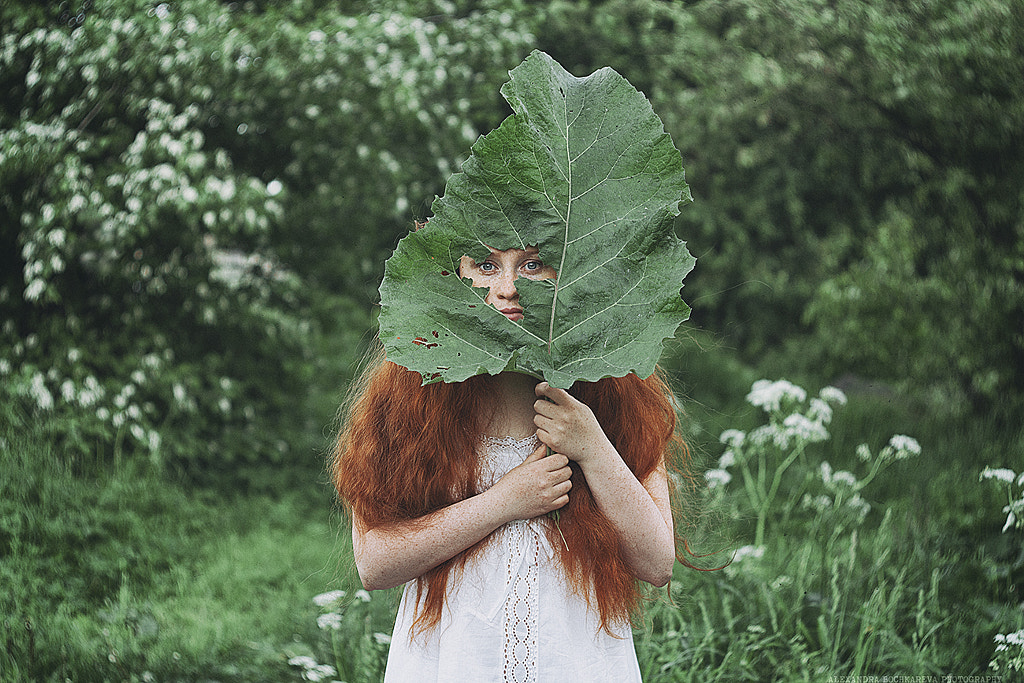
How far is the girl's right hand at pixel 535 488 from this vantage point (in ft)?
4.79

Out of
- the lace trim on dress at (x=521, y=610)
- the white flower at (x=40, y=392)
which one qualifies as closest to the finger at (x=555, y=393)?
the lace trim on dress at (x=521, y=610)

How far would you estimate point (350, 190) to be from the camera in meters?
4.86

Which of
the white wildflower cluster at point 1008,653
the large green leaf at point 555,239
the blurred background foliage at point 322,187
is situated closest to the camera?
the large green leaf at point 555,239

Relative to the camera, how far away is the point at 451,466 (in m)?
1.58

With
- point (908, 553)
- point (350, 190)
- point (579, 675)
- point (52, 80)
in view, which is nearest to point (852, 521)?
point (908, 553)

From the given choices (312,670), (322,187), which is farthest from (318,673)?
(322,187)

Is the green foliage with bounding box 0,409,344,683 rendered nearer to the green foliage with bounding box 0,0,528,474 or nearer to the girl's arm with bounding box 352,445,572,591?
the green foliage with bounding box 0,0,528,474

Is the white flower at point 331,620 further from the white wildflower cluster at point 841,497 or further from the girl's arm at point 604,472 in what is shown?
the white wildflower cluster at point 841,497

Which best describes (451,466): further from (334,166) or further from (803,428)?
(334,166)

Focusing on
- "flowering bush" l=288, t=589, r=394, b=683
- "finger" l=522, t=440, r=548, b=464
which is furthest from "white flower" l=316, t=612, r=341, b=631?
"finger" l=522, t=440, r=548, b=464

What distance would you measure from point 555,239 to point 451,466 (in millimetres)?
461

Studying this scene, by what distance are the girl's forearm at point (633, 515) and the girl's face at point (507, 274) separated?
0.99 ft

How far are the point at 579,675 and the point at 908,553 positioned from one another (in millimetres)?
2158

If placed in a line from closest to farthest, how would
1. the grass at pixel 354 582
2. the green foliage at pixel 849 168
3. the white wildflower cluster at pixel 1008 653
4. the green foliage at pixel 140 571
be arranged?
the white wildflower cluster at pixel 1008 653 < the grass at pixel 354 582 < the green foliage at pixel 140 571 < the green foliage at pixel 849 168
